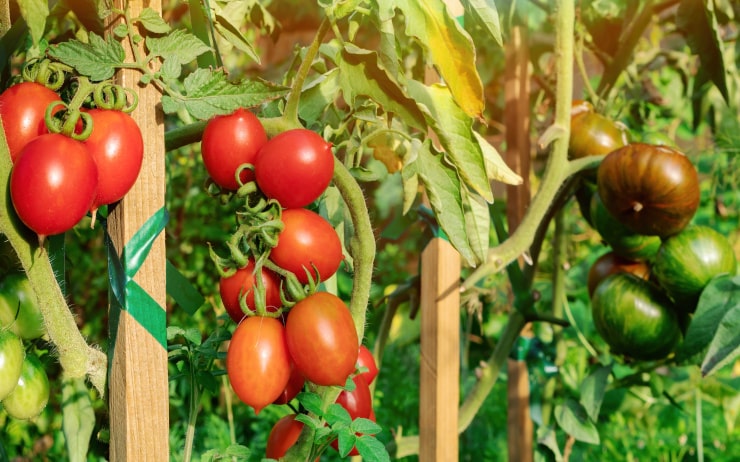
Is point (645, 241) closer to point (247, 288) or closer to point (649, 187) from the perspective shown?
point (649, 187)

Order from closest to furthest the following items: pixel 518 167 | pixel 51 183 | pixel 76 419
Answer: pixel 51 183 < pixel 76 419 < pixel 518 167

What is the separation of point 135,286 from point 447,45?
12.9 inches

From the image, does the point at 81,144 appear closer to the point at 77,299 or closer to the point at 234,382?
the point at 234,382

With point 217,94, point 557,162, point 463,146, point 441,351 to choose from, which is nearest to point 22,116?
point 217,94

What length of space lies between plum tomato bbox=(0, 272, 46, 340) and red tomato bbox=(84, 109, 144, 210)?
0.17 metres

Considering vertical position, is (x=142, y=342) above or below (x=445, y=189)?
below

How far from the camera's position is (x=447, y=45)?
2.15 ft

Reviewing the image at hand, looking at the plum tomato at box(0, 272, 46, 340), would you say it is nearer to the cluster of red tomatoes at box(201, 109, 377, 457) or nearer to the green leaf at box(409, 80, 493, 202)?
the cluster of red tomatoes at box(201, 109, 377, 457)

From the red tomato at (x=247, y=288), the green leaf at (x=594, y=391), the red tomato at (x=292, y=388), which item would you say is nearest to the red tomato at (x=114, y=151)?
the red tomato at (x=247, y=288)

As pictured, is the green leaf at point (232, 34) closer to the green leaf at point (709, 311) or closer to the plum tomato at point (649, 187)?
the plum tomato at point (649, 187)

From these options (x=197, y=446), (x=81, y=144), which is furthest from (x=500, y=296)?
(x=81, y=144)

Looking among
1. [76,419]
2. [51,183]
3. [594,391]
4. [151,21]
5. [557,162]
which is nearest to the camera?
[51,183]

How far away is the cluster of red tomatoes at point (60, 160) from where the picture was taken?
1.83ft

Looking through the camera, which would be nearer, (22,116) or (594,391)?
(22,116)
